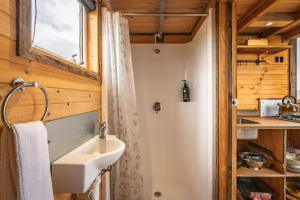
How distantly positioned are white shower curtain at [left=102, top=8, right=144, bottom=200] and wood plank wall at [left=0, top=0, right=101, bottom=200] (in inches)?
23.5

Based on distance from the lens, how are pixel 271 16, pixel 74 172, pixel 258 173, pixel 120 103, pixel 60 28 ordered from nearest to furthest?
pixel 74 172 → pixel 60 28 → pixel 258 173 → pixel 120 103 → pixel 271 16

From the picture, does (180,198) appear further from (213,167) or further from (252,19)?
(252,19)

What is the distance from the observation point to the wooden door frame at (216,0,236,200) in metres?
1.67

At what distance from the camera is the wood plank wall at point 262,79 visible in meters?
2.56

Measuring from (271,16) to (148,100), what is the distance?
1.85 metres

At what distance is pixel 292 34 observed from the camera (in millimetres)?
2410

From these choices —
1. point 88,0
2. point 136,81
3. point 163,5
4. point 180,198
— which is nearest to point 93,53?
point 88,0

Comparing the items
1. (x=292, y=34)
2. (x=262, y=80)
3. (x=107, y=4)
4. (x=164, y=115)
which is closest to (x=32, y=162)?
(x=107, y=4)

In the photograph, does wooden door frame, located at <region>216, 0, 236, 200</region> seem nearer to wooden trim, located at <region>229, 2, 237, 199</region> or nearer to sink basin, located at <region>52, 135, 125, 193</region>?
wooden trim, located at <region>229, 2, 237, 199</region>

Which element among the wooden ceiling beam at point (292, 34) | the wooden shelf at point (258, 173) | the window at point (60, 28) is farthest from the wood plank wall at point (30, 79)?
the wooden ceiling beam at point (292, 34)

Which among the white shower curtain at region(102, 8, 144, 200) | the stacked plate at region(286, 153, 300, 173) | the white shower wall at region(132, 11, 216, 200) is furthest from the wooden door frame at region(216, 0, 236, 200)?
the white shower wall at region(132, 11, 216, 200)

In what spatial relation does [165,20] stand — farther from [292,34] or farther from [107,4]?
[292,34]

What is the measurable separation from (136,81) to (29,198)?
232 centimetres

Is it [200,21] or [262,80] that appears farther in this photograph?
[262,80]
